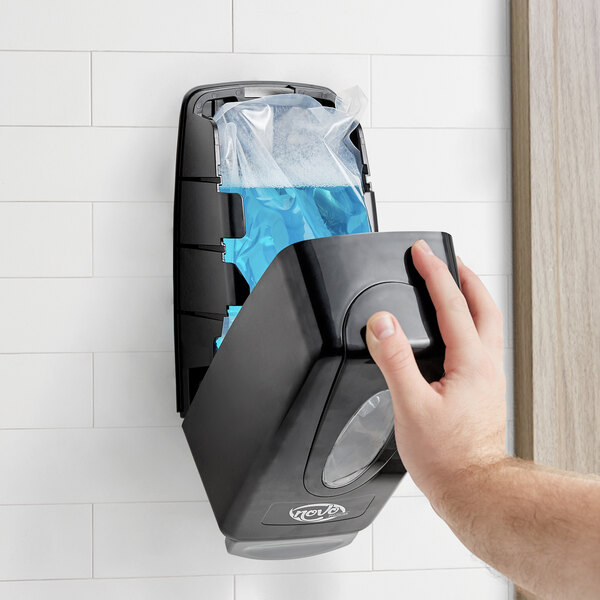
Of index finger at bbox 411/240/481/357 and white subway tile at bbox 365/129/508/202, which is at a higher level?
white subway tile at bbox 365/129/508/202

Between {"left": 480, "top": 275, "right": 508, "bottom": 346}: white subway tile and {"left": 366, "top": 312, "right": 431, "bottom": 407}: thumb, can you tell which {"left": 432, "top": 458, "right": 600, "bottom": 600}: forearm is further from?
{"left": 480, "top": 275, "right": 508, "bottom": 346}: white subway tile

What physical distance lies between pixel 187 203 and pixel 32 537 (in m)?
0.59

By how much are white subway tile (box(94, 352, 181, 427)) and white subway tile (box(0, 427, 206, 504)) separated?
2 cm

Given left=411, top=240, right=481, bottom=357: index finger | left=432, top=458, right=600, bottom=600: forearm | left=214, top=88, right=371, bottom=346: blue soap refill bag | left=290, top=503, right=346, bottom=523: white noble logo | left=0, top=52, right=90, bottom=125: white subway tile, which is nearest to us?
left=432, top=458, right=600, bottom=600: forearm

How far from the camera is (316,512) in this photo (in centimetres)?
70

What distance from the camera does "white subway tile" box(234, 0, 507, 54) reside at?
947mm

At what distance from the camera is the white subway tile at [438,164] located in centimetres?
97

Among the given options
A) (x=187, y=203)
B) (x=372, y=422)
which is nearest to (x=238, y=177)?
(x=187, y=203)

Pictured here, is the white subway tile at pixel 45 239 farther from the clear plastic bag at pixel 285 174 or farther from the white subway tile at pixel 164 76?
the clear plastic bag at pixel 285 174

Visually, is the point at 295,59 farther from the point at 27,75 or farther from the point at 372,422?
the point at 372,422

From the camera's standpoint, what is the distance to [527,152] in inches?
37.5

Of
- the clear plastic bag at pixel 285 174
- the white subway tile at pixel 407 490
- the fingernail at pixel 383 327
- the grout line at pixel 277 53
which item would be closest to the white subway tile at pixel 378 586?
the white subway tile at pixel 407 490

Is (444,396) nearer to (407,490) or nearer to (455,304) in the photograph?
Answer: (455,304)

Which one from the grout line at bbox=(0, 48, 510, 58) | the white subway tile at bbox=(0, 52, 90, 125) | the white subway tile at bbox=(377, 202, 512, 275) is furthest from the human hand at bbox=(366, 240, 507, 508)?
the white subway tile at bbox=(0, 52, 90, 125)
